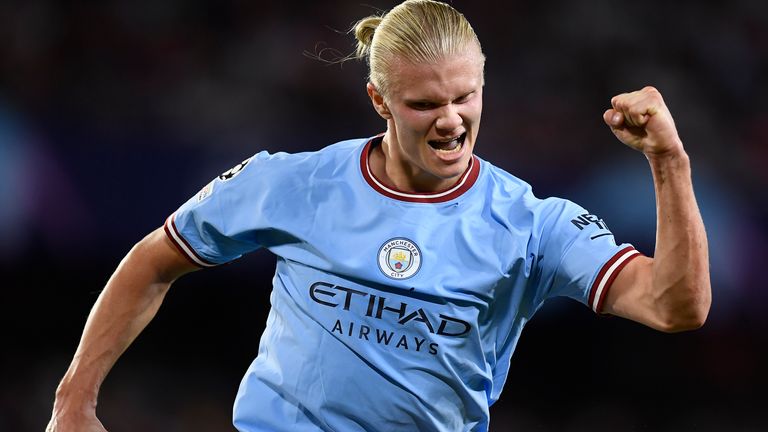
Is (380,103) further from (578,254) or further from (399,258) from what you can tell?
(578,254)

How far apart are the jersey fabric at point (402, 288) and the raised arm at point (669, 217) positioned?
199 millimetres

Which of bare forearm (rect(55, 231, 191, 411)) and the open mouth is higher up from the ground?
the open mouth

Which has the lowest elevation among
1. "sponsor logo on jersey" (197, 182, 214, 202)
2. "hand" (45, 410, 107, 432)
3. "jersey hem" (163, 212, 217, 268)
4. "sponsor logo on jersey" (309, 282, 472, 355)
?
"hand" (45, 410, 107, 432)

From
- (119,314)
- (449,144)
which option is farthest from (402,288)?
(119,314)

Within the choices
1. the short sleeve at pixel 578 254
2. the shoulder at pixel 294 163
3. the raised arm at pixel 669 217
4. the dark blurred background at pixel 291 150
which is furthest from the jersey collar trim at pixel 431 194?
the dark blurred background at pixel 291 150

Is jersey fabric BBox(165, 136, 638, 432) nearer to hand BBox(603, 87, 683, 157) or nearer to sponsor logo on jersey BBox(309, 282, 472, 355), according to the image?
sponsor logo on jersey BBox(309, 282, 472, 355)

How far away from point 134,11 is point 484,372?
4.08 meters

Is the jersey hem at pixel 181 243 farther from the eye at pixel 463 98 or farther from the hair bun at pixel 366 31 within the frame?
the eye at pixel 463 98

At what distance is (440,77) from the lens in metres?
2.63

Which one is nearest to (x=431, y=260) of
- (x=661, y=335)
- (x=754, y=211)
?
(x=661, y=335)

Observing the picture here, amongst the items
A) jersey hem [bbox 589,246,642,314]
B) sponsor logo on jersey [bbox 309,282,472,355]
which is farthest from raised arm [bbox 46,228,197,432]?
jersey hem [bbox 589,246,642,314]

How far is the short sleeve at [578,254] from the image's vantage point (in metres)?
2.56

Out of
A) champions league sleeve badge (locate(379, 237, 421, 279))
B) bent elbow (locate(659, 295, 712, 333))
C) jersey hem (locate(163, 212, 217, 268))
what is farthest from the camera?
jersey hem (locate(163, 212, 217, 268))

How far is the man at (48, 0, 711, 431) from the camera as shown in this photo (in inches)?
104
